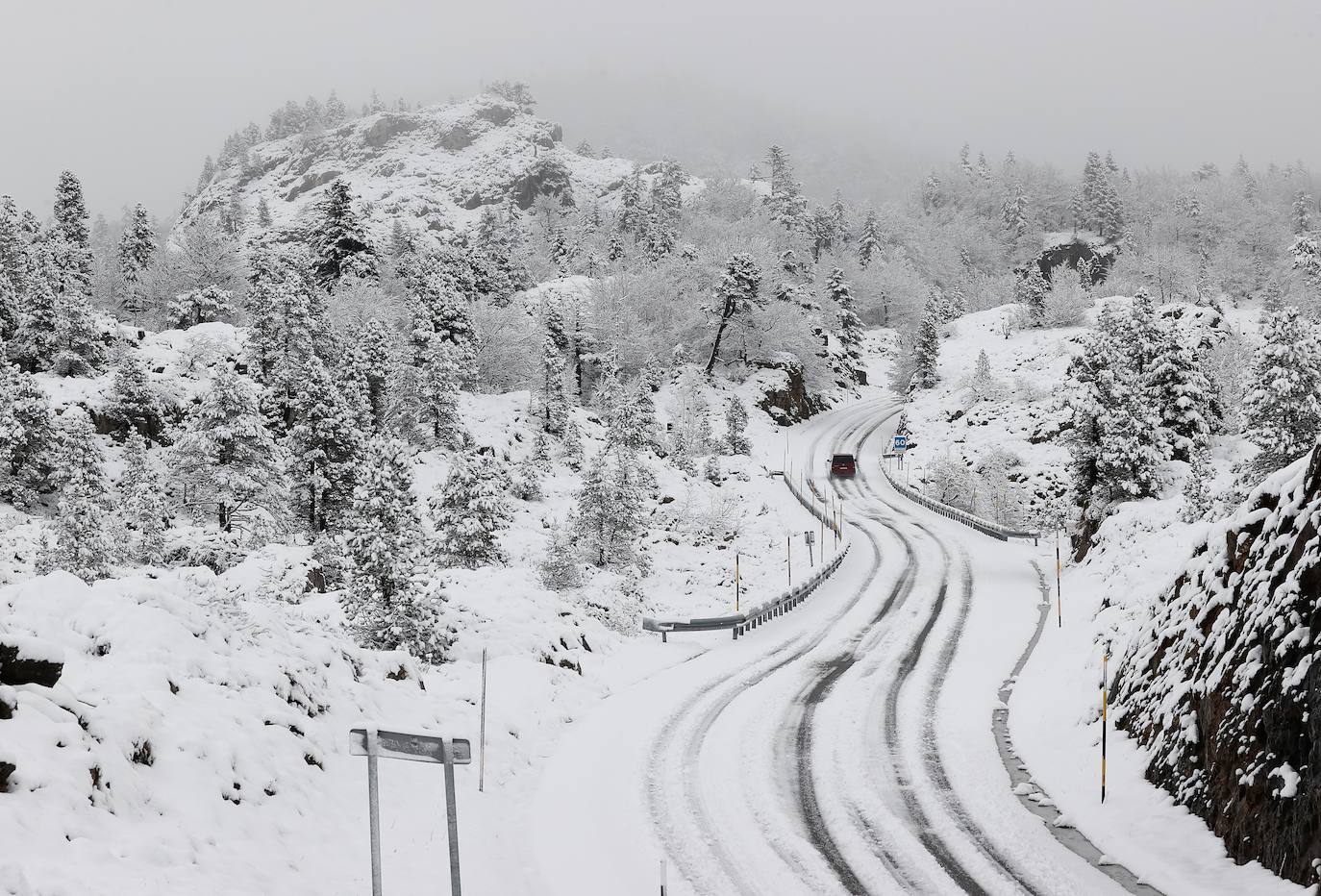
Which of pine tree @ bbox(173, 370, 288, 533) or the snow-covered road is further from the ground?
pine tree @ bbox(173, 370, 288, 533)

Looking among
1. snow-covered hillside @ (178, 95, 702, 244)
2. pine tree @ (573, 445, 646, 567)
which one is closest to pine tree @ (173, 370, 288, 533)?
pine tree @ (573, 445, 646, 567)

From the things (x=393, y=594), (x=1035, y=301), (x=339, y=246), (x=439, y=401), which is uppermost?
(x=339, y=246)

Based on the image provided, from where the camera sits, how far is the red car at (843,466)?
65.3 metres

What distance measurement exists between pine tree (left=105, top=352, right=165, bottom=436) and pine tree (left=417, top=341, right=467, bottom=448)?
13768 millimetres

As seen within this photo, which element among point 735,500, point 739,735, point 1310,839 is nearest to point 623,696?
point 739,735

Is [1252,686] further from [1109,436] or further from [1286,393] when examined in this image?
[1286,393]

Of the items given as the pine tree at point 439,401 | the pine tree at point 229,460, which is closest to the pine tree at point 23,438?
the pine tree at point 229,460

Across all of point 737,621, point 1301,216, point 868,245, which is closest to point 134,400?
point 737,621

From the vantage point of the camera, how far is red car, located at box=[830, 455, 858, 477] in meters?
65.3

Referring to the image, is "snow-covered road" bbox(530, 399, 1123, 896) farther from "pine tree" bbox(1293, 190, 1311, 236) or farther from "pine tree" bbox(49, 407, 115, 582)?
"pine tree" bbox(1293, 190, 1311, 236)

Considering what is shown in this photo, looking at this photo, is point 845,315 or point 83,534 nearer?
point 83,534

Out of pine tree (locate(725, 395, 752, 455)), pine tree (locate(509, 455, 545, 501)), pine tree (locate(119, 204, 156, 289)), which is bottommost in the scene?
pine tree (locate(509, 455, 545, 501))

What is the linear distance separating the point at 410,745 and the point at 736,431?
5839 cm

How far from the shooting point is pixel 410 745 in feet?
21.6
